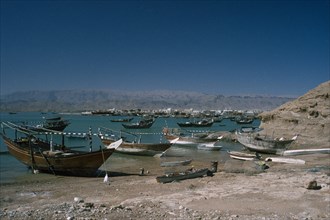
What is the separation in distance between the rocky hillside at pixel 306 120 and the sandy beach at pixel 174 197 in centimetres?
1595

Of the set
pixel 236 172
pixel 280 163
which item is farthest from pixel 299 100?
pixel 236 172

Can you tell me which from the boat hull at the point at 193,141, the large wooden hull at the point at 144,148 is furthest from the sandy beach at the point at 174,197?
the boat hull at the point at 193,141

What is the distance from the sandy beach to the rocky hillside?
15.9 metres

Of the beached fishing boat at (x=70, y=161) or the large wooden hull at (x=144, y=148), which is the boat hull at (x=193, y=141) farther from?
the beached fishing boat at (x=70, y=161)

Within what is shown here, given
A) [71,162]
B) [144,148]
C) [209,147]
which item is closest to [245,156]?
[144,148]

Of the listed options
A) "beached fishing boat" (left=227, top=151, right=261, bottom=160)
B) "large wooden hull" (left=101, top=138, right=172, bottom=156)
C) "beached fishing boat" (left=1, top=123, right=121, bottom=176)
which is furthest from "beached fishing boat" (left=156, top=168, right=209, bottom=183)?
"large wooden hull" (left=101, top=138, right=172, bottom=156)

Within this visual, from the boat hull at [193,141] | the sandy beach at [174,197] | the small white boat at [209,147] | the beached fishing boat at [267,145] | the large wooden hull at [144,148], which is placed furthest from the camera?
the boat hull at [193,141]

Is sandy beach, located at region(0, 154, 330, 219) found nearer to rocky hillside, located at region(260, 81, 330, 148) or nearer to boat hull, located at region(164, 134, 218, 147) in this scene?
boat hull, located at region(164, 134, 218, 147)

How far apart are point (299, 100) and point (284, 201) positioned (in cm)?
3151

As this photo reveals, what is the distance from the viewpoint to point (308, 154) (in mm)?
27688

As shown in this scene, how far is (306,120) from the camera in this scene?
37.3 meters

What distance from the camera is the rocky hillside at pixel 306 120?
114 ft

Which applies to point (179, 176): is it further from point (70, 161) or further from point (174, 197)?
point (70, 161)

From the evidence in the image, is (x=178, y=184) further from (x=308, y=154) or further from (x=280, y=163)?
(x=308, y=154)
